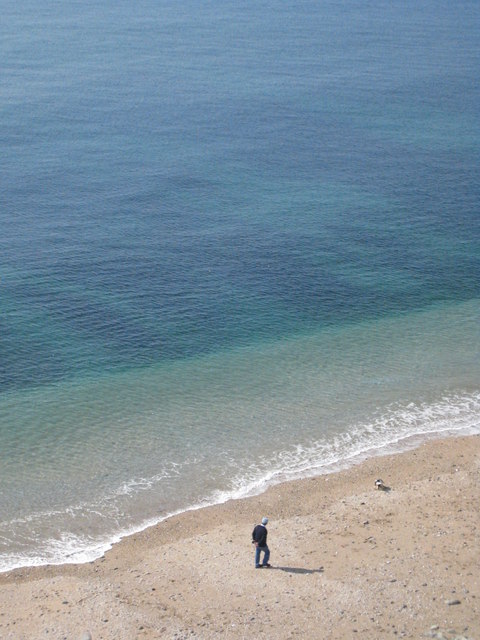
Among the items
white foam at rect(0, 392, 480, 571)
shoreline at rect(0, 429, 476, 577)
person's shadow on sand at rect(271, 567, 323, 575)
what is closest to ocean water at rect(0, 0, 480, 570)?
white foam at rect(0, 392, 480, 571)

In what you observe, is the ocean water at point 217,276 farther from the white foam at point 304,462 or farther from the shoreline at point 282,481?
the shoreline at point 282,481

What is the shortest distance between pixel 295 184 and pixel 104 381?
42564 mm

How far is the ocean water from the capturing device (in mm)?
47281

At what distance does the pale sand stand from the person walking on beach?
425 mm

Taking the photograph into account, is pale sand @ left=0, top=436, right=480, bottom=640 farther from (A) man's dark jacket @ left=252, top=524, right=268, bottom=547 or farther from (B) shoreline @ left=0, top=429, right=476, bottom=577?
(A) man's dark jacket @ left=252, top=524, right=268, bottom=547

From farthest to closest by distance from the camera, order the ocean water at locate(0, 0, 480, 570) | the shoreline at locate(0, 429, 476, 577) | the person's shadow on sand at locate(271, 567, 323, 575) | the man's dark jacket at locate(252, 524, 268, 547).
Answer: the ocean water at locate(0, 0, 480, 570)
the shoreline at locate(0, 429, 476, 577)
the person's shadow on sand at locate(271, 567, 323, 575)
the man's dark jacket at locate(252, 524, 268, 547)

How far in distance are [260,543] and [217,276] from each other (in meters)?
37.4

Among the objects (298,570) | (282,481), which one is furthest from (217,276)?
(298,570)

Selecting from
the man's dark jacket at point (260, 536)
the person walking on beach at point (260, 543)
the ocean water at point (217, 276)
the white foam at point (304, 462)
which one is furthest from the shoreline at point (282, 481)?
the man's dark jacket at point (260, 536)

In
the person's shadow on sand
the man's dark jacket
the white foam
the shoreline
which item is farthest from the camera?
the white foam

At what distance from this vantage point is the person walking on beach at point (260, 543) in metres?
35.0

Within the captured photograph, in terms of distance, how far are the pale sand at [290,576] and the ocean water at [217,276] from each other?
288 cm

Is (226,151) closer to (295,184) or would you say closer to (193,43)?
(295,184)

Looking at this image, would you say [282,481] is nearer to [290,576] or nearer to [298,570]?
[298,570]
